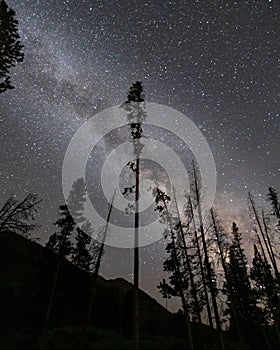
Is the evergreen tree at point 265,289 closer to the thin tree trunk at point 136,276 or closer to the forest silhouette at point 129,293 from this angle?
the forest silhouette at point 129,293

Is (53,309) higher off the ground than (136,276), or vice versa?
(53,309)

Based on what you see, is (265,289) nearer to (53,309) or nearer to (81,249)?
(81,249)

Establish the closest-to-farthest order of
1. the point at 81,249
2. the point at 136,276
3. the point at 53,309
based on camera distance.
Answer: the point at 136,276 → the point at 81,249 → the point at 53,309

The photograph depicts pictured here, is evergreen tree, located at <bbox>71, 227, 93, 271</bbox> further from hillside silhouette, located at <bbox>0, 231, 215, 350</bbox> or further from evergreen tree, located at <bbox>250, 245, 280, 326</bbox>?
evergreen tree, located at <bbox>250, 245, 280, 326</bbox>

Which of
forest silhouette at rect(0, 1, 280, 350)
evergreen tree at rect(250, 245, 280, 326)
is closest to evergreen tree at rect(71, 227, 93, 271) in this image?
forest silhouette at rect(0, 1, 280, 350)

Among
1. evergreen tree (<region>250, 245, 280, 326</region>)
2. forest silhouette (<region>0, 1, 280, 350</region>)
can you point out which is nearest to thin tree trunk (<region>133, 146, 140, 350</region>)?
forest silhouette (<region>0, 1, 280, 350</region>)

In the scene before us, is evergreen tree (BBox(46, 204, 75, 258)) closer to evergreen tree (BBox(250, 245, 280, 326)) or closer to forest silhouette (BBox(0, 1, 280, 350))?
forest silhouette (BBox(0, 1, 280, 350))

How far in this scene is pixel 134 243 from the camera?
49.9ft

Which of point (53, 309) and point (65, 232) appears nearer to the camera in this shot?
point (65, 232)

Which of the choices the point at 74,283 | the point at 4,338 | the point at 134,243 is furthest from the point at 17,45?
the point at 4,338

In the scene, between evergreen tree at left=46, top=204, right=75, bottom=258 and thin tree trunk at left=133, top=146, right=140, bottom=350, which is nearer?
thin tree trunk at left=133, top=146, right=140, bottom=350

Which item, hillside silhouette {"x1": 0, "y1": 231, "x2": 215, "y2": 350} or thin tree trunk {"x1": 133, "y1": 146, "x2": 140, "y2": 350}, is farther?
hillside silhouette {"x1": 0, "y1": 231, "x2": 215, "y2": 350}

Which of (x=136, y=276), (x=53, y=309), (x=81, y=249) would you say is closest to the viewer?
(x=136, y=276)

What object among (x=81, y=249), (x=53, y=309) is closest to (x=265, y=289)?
(x=81, y=249)
